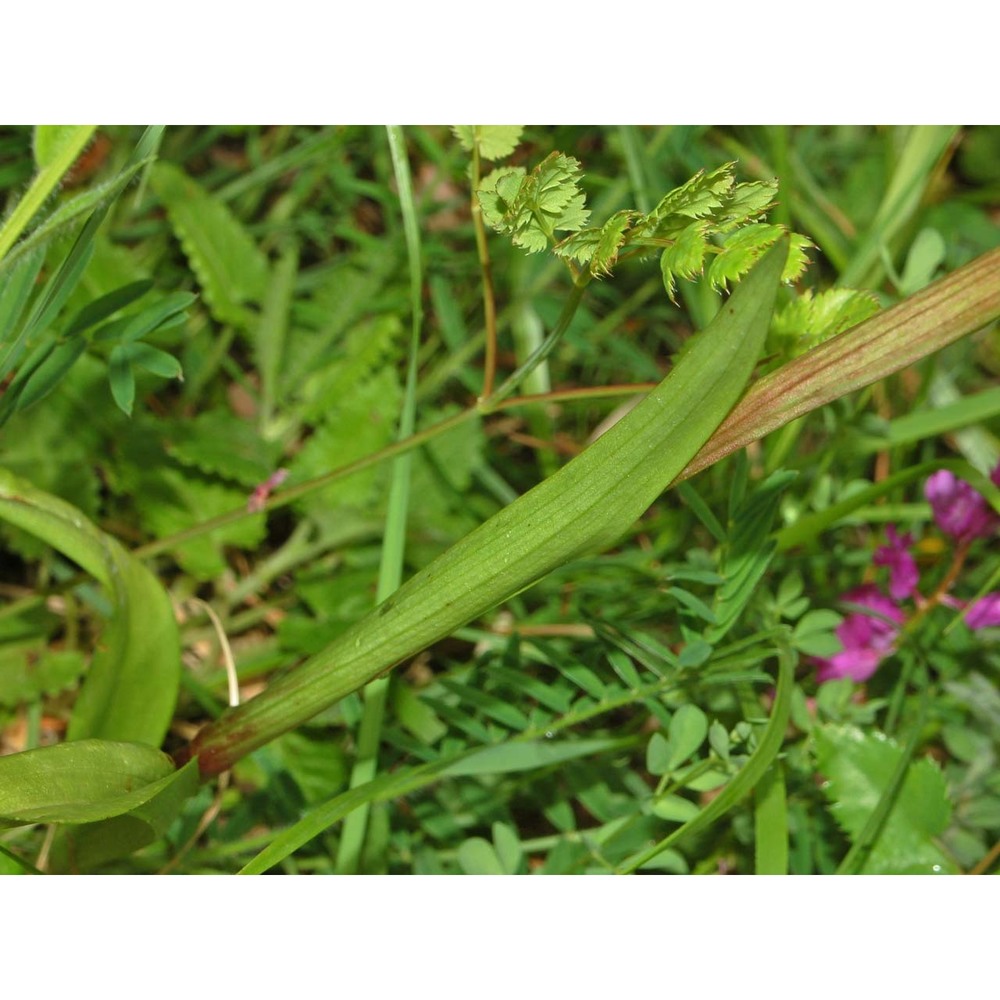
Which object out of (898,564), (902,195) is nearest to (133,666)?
(898,564)

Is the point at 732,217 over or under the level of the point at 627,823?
over

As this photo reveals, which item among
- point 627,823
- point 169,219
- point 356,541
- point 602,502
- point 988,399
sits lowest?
point 627,823

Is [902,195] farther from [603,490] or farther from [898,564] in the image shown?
[603,490]

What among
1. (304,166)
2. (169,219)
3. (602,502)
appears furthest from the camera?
(304,166)

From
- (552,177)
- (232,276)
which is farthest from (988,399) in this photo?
(232,276)

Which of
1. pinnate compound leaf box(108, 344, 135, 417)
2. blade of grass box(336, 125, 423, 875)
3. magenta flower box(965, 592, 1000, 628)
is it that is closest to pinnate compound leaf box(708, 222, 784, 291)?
blade of grass box(336, 125, 423, 875)

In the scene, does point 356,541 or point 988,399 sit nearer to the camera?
point 988,399

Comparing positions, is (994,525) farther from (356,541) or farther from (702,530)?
(356,541)
